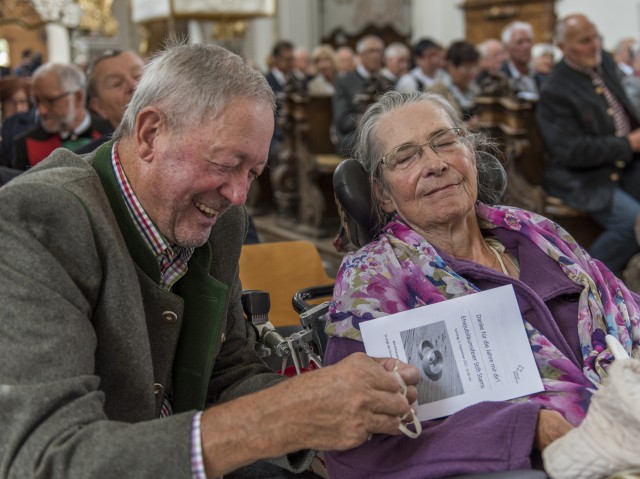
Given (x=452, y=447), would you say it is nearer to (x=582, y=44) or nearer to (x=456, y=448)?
(x=456, y=448)

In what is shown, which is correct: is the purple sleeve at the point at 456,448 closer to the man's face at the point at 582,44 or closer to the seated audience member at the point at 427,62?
the man's face at the point at 582,44

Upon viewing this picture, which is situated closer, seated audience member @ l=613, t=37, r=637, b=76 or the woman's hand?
the woman's hand

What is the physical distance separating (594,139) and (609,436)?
10.8ft

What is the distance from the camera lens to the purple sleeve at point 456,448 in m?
1.44

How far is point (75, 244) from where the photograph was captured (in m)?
1.26

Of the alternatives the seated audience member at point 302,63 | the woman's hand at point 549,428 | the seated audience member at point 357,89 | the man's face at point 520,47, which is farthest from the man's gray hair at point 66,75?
the seated audience member at point 302,63

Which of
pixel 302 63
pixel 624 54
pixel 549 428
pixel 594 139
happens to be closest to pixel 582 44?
pixel 594 139

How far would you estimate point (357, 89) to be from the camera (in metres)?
6.57

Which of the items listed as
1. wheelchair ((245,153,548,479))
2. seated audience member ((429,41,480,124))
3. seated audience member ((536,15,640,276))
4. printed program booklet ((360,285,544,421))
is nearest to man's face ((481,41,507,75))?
seated audience member ((429,41,480,124))

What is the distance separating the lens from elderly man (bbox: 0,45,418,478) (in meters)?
1.17

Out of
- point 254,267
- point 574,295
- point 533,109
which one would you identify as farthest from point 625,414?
point 533,109

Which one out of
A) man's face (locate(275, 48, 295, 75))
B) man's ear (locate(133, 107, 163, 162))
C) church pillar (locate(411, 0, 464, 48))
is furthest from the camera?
church pillar (locate(411, 0, 464, 48))

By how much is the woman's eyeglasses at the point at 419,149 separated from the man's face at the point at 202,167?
0.58 metres

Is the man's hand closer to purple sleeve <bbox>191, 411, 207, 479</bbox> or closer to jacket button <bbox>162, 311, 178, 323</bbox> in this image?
purple sleeve <bbox>191, 411, 207, 479</bbox>
